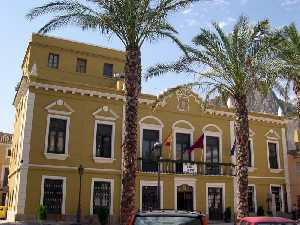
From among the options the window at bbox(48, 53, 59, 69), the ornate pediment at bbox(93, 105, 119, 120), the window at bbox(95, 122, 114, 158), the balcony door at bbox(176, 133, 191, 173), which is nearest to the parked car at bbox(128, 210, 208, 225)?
the window at bbox(95, 122, 114, 158)

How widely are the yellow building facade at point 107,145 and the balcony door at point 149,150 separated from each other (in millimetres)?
68

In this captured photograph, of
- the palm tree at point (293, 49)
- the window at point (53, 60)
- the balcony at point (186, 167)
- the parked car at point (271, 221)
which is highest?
the window at point (53, 60)

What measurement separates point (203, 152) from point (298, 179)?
30.9 ft

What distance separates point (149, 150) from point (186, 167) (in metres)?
2.82

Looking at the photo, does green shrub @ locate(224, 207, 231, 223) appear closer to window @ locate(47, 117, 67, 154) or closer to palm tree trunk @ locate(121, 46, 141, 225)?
window @ locate(47, 117, 67, 154)

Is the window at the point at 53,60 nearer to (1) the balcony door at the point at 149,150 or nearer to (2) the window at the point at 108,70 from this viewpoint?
(2) the window at the point at 108,70

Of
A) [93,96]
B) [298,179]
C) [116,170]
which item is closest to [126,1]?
[93,96]

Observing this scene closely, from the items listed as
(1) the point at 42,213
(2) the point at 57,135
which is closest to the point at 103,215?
(1) the point at 42,213

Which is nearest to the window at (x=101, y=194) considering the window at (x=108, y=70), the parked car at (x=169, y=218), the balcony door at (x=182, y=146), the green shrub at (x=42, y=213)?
the green shrub at (x=42, y=213)

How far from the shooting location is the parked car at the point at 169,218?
6699 millimetres

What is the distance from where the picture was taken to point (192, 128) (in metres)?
29.0

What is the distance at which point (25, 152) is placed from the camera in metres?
23.3

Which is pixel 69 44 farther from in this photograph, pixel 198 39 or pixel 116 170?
pixel 198 39

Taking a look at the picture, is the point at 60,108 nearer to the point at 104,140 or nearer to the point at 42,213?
the point at 104,140
